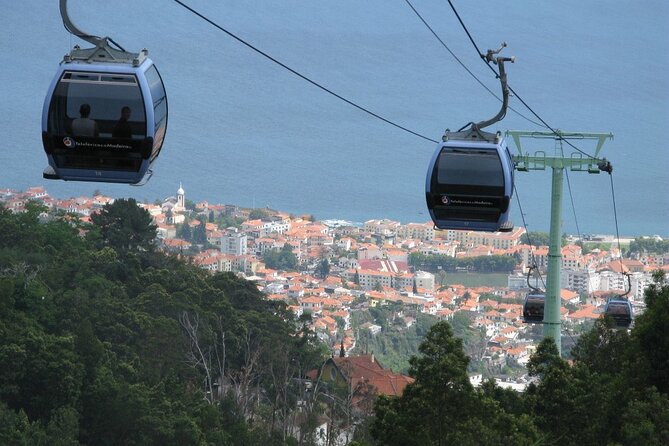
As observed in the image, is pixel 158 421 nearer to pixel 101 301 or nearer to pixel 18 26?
pixel 101 301

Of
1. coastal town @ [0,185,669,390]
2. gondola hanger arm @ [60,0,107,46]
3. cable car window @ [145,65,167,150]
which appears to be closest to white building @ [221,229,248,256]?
coastal town @ [0,185,669,390]

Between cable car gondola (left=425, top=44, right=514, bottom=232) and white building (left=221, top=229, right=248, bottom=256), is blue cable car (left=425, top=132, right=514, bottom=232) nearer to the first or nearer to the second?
cable car gondola (left=425, top=44, right=514, bottom=232)

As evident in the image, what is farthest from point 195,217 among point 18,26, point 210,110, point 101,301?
point 101,301

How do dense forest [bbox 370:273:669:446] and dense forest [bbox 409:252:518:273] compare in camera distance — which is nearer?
dense forest [bbox 370:273:669:446]

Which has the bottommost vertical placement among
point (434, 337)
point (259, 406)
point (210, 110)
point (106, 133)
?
point (259, 406)

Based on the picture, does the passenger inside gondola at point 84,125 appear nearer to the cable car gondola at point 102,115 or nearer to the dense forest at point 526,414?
the cable car gondola at point 102,115

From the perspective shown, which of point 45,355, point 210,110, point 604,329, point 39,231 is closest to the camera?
point 604,329

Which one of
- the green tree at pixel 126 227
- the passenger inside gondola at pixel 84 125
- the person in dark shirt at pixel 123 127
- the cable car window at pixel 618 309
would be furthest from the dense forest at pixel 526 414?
the green tree at pixel 126 227
